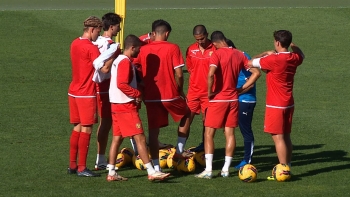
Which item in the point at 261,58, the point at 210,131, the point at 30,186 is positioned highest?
the point at 261,58

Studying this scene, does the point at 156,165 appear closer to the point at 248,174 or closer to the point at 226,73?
the point at 248,174

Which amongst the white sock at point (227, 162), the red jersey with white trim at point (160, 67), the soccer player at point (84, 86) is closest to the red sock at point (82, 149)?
the soccer player at point (84, 86)

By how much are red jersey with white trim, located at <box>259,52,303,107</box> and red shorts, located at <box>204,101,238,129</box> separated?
0.55 metres

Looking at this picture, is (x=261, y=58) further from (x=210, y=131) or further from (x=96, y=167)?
(x=96, y=167)

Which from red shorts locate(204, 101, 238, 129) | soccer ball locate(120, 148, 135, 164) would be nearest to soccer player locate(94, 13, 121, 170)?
soccer ball locate(120, 148, 135, 164)

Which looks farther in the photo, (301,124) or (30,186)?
(301,124)

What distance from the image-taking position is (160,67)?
12.8 m

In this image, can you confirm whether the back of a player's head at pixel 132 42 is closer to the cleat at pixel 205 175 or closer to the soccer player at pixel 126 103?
the soccer player at pixel 126 103

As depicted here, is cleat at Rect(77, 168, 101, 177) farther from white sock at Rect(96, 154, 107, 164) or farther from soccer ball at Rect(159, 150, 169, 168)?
soccer ball at Rect(159, 150, 169, 168)

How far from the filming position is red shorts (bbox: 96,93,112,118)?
43.9 ft

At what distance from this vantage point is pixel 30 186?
12125 mm

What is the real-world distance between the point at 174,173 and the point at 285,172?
1.78 m

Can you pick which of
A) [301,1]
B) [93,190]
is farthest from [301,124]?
[301,1]

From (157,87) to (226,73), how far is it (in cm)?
107
